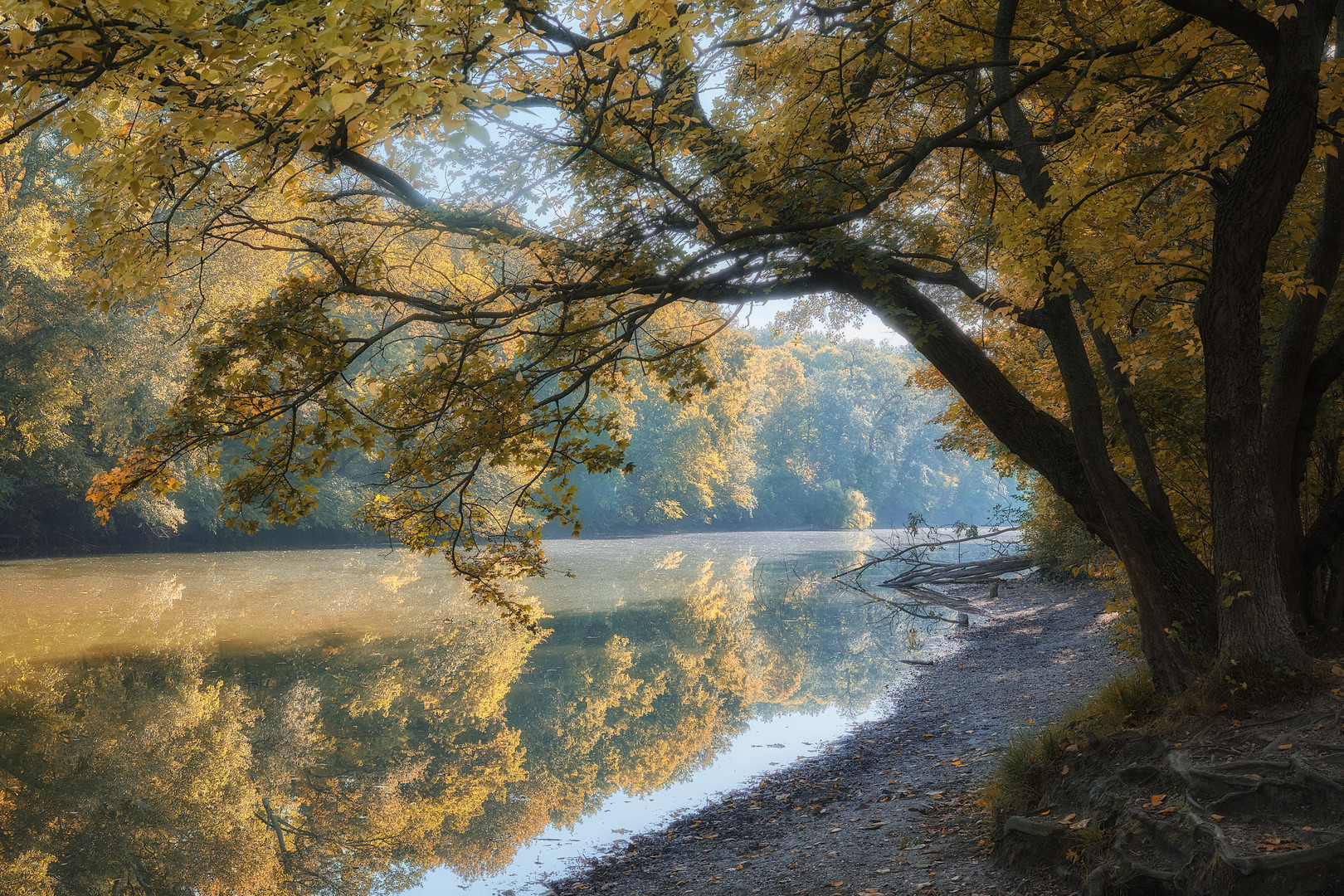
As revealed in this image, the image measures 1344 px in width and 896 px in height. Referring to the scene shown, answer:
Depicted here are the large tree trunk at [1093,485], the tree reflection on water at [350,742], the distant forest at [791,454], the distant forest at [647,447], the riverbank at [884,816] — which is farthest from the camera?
the distant forest at [791,454]

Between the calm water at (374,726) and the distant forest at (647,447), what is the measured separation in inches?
114

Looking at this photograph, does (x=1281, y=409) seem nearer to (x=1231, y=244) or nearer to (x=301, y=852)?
(x=1231, y=244)

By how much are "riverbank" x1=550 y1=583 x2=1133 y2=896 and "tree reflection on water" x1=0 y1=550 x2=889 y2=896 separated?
1116mm

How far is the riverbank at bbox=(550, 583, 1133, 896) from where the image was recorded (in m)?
5.09

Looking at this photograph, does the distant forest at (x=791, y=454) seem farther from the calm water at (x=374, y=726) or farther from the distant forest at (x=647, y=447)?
the calm water at (x=374, y=726)

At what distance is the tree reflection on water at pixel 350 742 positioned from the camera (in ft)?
21.7

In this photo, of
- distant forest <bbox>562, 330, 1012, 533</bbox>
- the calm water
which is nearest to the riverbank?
the calm water

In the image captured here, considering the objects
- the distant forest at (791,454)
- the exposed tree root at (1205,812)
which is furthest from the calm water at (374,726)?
the distant forest at (791,454)

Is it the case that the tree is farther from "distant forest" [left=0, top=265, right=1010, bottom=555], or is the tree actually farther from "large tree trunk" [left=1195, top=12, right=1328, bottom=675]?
"distant forest" [left=0, top=265, right=1010, bottom=555]

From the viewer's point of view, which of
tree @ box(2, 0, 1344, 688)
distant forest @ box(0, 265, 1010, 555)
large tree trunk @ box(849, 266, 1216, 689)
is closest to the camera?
tree @ box(2, 0, 1344, 688)

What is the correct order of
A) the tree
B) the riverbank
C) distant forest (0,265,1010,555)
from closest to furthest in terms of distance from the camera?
the tree → the riverbank → distant forest (0,265,1010,555)

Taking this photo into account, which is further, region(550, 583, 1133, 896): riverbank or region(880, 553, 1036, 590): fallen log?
region(880, 553, 1036, 590): fallen log

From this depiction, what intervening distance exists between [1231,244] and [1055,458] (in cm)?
180

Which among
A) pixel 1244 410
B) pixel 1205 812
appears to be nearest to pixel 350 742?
pixel 1205 812
